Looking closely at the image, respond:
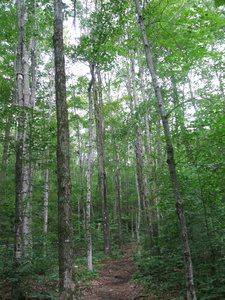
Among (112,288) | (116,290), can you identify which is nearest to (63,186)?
(116,290)

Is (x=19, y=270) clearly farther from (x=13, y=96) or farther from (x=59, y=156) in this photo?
(x=13, y=96)

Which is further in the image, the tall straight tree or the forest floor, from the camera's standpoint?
the forest floor

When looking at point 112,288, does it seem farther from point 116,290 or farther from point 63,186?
point 63,186

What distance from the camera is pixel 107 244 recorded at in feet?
45.2

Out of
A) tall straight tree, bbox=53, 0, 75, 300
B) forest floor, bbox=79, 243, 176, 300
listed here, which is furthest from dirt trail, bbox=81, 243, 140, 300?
tall straight tree, bbox=53, 0, 75, 300

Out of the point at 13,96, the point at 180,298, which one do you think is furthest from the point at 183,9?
the point at 13,96

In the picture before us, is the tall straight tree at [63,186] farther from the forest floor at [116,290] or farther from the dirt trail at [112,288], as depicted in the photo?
the dirt trail at [112,288]

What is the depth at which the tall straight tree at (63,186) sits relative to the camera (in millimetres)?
3938

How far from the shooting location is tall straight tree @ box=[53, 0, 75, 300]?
3938 mm

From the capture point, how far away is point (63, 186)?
170 inches

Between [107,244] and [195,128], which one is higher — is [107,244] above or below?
below

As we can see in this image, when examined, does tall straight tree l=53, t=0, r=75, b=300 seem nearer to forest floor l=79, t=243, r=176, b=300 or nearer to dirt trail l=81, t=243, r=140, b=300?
forest floor l=79, t=243, r=176, b=300

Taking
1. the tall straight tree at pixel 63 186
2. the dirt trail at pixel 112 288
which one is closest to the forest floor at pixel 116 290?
the dirt trail at pixel 112 288

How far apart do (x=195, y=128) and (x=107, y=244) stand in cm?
1148
